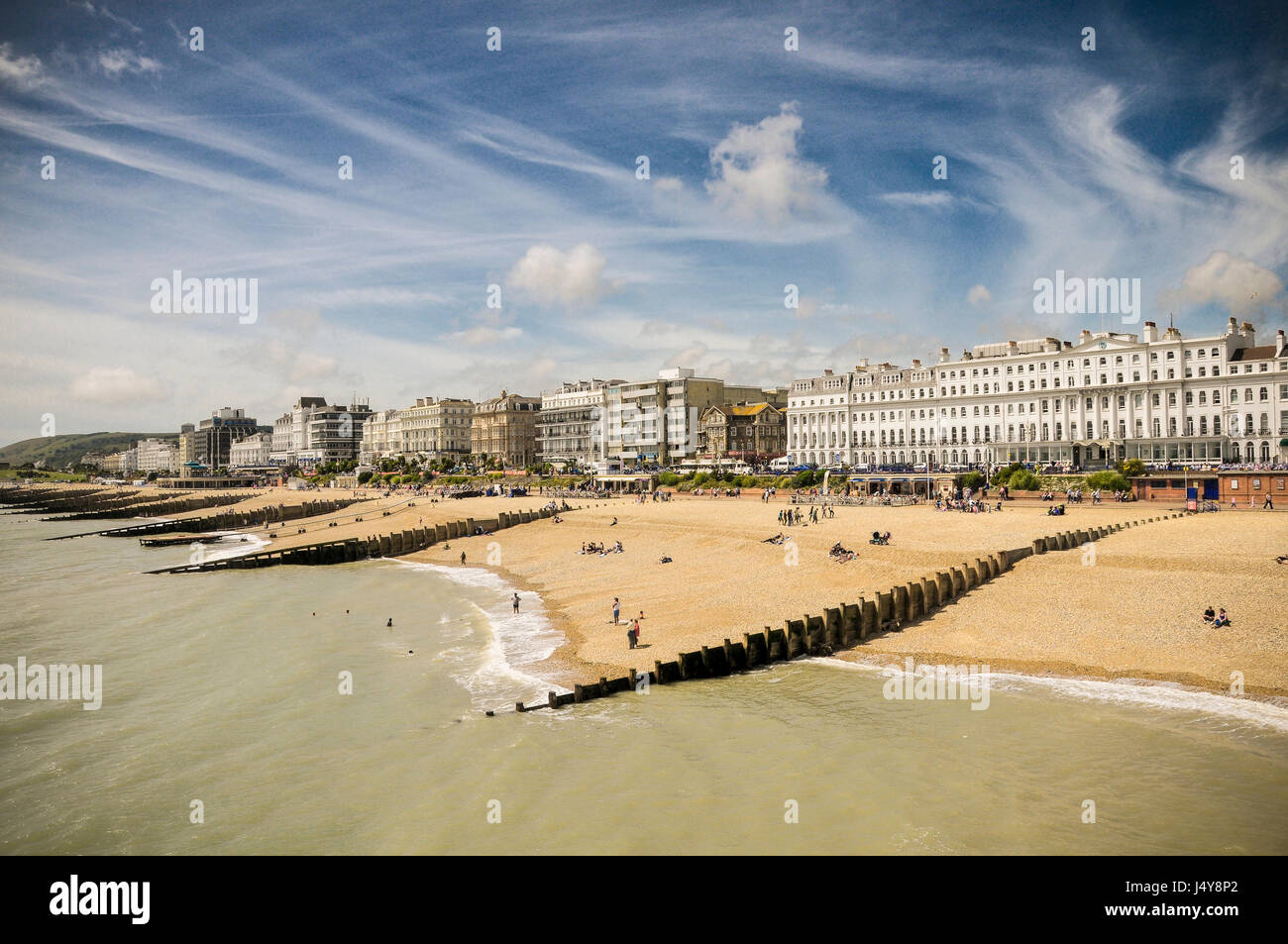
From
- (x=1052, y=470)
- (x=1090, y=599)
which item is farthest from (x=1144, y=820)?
(x=1052, y=470)

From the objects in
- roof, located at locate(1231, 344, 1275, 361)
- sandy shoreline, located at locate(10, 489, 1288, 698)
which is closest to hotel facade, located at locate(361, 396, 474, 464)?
sandy shoreline, located at locate(10, 489, 1288, 698)

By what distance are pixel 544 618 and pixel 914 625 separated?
1535cm

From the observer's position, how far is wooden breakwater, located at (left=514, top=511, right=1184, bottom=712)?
22.2 m

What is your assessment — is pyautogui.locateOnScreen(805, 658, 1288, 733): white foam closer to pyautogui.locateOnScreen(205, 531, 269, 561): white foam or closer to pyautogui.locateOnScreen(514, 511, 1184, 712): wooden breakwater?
pyautogui.locateOnScreen(514, 511, 1184, 712): wooden breakwater

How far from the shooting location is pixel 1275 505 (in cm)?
4938

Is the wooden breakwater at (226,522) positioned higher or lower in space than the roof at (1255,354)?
lower

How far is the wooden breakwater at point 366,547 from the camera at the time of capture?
53.5 m

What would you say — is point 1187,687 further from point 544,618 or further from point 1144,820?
point 544,618

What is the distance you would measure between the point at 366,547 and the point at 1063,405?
77.7 m

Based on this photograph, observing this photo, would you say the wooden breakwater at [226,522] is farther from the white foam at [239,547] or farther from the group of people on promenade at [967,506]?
the group of people on promenade at [967,506]

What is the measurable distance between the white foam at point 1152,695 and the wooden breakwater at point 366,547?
47.2 m

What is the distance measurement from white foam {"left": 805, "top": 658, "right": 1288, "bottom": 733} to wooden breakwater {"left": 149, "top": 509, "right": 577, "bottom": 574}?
47.2 meters

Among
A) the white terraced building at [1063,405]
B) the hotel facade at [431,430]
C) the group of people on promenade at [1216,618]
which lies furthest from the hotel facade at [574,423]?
the group of people on promenade at [1216,618]
